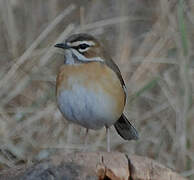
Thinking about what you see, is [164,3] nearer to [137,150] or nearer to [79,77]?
[137,150]

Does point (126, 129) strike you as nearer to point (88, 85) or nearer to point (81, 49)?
point (88, 85)

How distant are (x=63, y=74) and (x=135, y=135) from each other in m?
0.91

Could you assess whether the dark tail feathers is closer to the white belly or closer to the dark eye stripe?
the white belly

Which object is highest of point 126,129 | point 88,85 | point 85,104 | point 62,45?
point 62,45

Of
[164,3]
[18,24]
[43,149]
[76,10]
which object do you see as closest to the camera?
[43,149]

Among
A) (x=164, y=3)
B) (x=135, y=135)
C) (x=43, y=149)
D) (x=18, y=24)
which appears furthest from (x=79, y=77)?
(x=18, y=24)

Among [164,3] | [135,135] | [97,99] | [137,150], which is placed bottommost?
[137,150]

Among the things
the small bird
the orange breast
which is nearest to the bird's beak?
the small bird

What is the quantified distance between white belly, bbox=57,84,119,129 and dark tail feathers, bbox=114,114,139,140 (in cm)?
50

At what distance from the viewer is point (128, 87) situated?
7062 mm

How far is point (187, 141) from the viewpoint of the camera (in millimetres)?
6535

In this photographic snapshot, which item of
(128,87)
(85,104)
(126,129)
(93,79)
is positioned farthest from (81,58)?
(128,87)

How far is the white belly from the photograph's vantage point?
4980 mm

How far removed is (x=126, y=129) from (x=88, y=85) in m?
0.78
